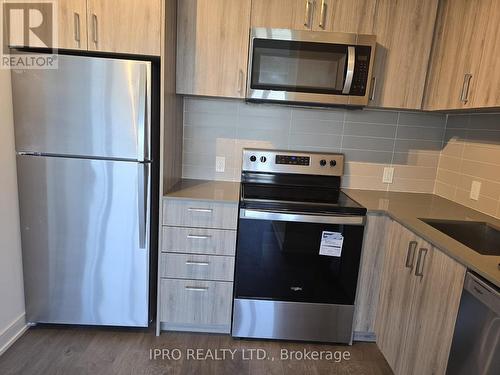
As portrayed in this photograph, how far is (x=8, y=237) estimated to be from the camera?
6.27 ft

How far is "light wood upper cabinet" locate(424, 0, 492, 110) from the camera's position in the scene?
1726 millimetres

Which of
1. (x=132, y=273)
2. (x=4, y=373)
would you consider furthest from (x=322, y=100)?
(x=4, y=373)

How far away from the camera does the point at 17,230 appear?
6.48 feet

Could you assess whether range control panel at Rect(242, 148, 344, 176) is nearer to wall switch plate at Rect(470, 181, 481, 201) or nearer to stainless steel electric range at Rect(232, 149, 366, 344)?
stainless steel electric range at Rect(232, 149, 366, 344)

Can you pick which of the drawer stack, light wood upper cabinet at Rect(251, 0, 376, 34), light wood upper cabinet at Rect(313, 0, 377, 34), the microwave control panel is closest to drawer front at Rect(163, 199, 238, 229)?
the drawer stack

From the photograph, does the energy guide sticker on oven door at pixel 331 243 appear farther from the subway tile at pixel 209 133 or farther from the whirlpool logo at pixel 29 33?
the whirlpool logo at pixel 29 33

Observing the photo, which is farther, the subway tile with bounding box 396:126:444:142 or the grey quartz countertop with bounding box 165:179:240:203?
the subway tile with bounding box 396:126:444:142

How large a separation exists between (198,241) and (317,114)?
4.00ft

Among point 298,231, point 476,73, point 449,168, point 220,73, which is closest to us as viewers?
point 476,73

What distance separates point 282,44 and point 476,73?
3.32 ft

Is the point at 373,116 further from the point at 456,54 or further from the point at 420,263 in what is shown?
the point at 420,263

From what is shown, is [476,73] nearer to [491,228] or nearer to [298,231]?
[491,228]

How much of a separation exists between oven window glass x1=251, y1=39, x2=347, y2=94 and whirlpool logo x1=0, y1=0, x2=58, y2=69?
108 centimetres

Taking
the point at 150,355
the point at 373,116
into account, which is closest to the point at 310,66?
the point at 373,116
